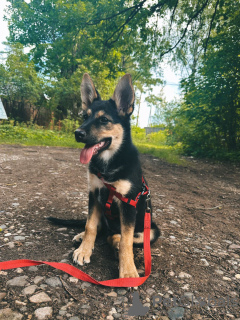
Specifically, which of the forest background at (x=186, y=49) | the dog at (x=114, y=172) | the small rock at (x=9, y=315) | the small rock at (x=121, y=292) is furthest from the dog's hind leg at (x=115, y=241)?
the forest background at (x=186, y=49)

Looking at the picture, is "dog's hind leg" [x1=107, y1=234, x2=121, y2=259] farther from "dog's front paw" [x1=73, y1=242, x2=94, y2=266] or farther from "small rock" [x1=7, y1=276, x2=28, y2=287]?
"small rock" [x1=7, y1=276, x2=28, y2=287]

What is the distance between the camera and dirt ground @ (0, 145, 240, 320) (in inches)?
71.7

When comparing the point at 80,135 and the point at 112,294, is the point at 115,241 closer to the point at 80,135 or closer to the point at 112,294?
the point at 112,294

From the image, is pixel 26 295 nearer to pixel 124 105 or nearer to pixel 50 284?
pixel 50 284

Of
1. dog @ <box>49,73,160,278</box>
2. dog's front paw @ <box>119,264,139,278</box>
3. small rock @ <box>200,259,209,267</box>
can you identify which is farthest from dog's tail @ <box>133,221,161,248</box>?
small rock @ <box>200,259,209,267</box>

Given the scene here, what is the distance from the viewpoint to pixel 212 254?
9.29 feet

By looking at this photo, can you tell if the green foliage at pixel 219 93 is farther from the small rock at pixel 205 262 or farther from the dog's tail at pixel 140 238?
the dog's tail at pixel 140 238

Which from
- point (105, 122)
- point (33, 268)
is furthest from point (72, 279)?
point (105, 122)

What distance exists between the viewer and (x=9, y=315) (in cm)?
161

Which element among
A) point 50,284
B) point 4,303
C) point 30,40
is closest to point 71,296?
point 50,284

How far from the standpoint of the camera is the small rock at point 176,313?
178 cm

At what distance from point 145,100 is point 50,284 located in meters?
40.7

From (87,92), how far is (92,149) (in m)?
0.94

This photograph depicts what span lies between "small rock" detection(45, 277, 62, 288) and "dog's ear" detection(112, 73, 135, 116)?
1.92 meters
